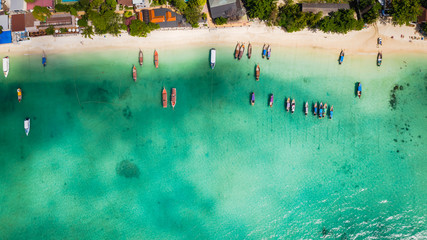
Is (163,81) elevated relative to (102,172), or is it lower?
elevated

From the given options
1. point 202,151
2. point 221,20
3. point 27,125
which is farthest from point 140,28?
point 27,125

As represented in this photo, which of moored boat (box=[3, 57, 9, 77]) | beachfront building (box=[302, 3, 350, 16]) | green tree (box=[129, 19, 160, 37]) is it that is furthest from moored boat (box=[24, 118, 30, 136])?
beachfront building (box=[302, 3, 350, 16])

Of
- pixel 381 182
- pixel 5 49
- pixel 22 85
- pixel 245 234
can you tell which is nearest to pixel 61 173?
pixel 22 85

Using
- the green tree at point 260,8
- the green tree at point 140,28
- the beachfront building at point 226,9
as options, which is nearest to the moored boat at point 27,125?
the green tree at point 140,28

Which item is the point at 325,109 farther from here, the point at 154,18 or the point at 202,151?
the point at 154,18

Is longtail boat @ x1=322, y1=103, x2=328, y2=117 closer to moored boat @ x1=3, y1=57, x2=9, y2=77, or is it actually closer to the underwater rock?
the underwater rock

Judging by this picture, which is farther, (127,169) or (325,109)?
(127,169)

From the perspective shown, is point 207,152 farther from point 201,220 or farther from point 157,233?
point 157,233

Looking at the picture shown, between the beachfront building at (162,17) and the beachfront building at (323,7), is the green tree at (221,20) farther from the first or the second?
the beachfront building at (323,7)
